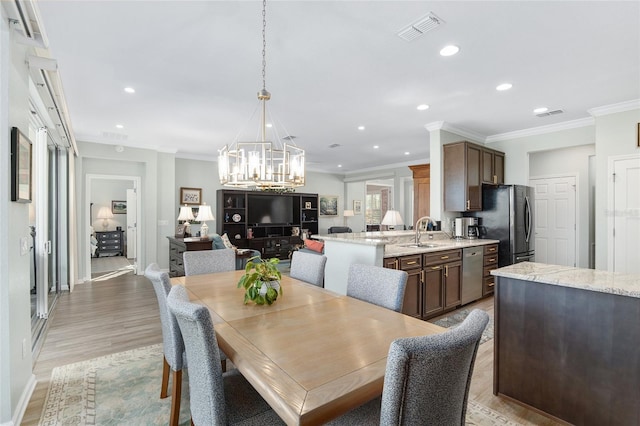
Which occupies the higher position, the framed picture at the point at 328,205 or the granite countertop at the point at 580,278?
the framed picture at the point at 328,205

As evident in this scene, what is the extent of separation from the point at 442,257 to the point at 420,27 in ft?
8.29

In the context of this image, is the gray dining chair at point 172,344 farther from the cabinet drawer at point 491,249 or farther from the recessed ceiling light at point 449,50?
the cabinet drawer at point 491,249

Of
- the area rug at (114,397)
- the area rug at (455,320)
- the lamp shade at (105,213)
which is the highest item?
the lamp shade at (105,213)

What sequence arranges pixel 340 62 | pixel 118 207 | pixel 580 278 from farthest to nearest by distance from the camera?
pixel 118 207 < pixel 340 62 < pixel 580 278

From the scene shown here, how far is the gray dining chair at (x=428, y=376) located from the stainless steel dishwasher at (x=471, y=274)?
133 inches

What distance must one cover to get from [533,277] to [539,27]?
1.83 metres

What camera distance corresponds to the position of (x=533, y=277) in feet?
6.49

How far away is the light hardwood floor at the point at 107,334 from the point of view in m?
2.13

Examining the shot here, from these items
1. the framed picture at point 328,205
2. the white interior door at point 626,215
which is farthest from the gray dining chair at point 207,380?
the framed picture at point 328,205

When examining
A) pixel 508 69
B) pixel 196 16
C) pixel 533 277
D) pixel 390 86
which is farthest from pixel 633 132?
pixel 196 16

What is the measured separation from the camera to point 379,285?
2.02m

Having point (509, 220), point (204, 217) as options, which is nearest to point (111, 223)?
point (204, 217)

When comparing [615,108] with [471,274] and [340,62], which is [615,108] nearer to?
[471,274]

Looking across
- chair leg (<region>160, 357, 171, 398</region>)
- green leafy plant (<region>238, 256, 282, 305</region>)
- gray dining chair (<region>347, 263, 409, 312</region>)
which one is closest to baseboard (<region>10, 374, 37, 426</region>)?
chair leg (<region>160, 357, 171, 398</region>)
